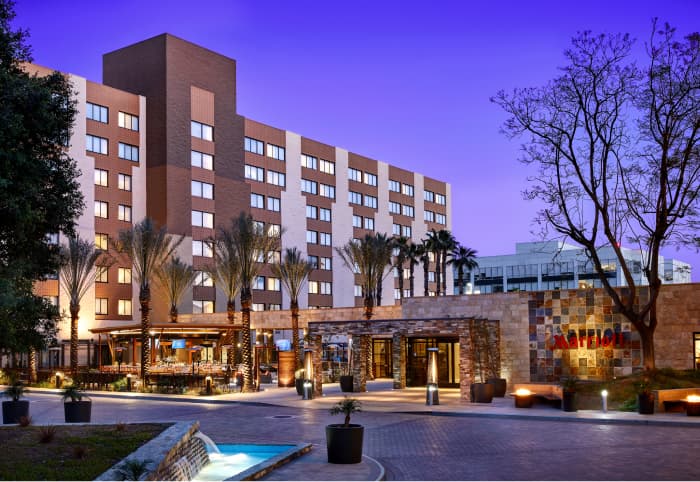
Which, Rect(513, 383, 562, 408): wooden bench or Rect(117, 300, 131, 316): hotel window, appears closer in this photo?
Rect(513, 383, 562, 408): wooden bench

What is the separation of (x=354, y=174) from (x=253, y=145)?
18.6 m

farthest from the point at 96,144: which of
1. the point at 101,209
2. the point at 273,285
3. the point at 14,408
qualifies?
the point at 14,408

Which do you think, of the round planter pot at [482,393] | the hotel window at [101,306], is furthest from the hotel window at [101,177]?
the round planter pot at [482,393]

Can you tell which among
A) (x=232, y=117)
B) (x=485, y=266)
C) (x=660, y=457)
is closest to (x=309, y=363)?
(x=660, y=457)

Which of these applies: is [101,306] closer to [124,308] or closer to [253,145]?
[124,308]

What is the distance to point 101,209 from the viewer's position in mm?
65500

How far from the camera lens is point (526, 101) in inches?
1314

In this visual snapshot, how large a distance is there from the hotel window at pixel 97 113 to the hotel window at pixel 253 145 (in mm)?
16463

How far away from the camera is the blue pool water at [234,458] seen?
15185 mm

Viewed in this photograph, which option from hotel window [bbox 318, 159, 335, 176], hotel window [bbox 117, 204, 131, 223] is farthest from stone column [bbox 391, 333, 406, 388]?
hotel window [bbox 318, 159, 335, 176]

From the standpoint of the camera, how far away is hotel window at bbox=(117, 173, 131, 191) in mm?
67312

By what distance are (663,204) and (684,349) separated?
649 cm

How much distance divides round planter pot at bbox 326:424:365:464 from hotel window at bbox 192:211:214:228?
58063 mm

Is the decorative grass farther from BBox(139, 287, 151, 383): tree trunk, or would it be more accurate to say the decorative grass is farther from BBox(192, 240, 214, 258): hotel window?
BBox(192, 240, 214, 258): hotel window
